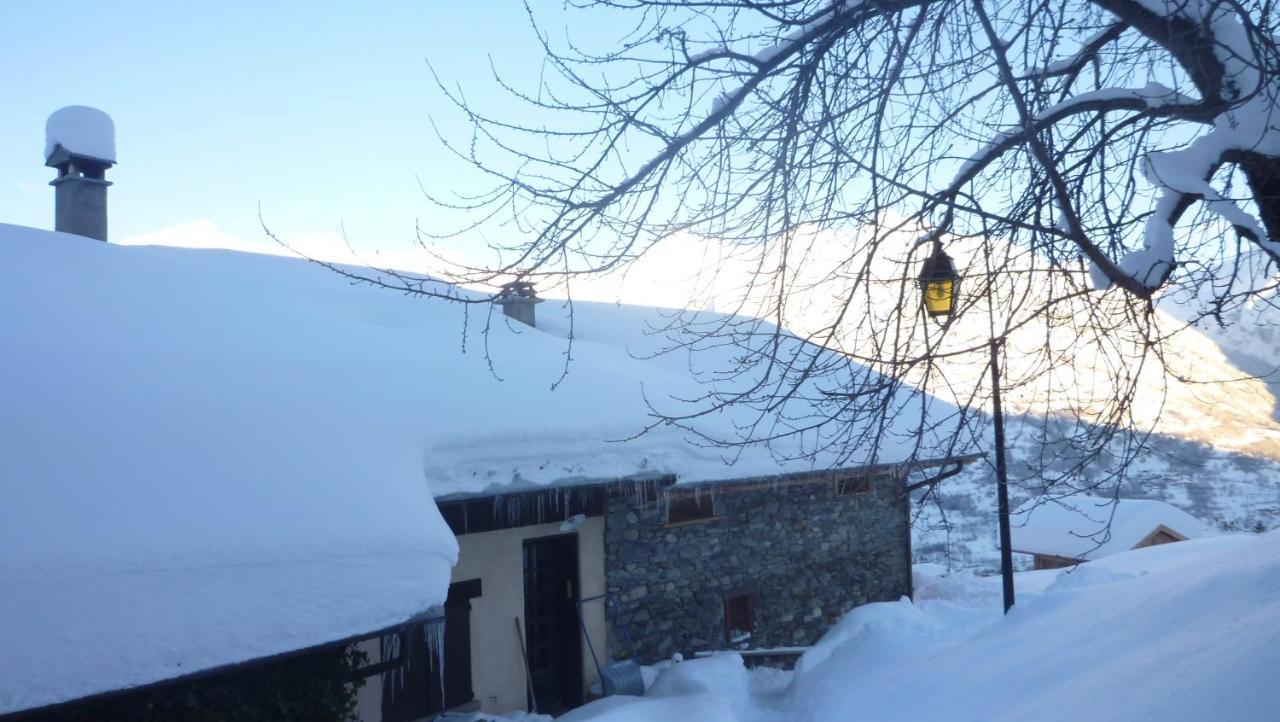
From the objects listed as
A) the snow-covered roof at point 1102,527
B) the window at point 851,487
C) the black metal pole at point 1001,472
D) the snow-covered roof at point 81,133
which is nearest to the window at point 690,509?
the window at point 851,487

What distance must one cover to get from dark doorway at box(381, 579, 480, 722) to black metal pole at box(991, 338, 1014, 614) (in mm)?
4152

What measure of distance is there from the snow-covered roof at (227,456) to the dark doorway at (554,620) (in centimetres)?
Answer: 166

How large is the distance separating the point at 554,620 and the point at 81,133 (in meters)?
7.01

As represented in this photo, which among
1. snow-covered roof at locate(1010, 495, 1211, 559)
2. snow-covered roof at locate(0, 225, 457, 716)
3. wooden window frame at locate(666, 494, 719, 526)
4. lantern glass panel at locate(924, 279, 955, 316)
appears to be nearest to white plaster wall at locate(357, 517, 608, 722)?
wooden window frame at locate(666, 494, 719, 526)

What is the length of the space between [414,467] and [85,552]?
2.11m

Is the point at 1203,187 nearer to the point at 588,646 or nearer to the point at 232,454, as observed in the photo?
the point at 232,454

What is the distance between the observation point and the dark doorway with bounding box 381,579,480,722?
661cm

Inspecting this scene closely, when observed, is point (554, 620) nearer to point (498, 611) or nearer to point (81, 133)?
point (498, 611)

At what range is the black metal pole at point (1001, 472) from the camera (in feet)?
13.6

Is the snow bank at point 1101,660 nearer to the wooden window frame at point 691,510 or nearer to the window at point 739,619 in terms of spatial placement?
the window at point 739,619

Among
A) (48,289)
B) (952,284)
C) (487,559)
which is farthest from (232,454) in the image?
(952,284)

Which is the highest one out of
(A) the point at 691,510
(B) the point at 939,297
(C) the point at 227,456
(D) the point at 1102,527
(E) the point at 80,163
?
(E) the point at 80,163

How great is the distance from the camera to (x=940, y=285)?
4531 millimetres

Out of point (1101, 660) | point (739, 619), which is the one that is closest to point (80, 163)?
point (739, 619)
